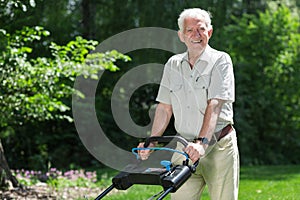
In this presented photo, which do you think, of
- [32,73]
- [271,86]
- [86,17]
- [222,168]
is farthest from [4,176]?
[271,86]

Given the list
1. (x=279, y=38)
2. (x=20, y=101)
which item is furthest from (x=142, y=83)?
(x=20, y=101)

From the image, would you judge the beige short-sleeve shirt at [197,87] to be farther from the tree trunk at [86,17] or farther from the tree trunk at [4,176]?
the tree trunk at [86,17]

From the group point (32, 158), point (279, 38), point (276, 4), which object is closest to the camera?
point (32, 158)

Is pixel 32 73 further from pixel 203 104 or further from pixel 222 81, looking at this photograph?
pixel 222 81

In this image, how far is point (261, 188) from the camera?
5.97 m

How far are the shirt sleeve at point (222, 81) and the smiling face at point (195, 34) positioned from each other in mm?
137

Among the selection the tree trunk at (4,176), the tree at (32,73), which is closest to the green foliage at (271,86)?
the tree at (32,73)

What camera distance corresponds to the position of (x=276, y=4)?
12.5 metres

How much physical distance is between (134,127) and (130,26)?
1.83 m

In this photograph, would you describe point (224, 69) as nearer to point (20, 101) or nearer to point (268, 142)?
point (20, 101)

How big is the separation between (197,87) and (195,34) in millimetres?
295

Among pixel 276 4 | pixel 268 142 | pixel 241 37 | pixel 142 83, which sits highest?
pixel 276 4

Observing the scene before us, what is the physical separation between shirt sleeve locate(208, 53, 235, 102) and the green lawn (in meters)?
2.53

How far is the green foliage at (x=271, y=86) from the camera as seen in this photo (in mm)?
10094
